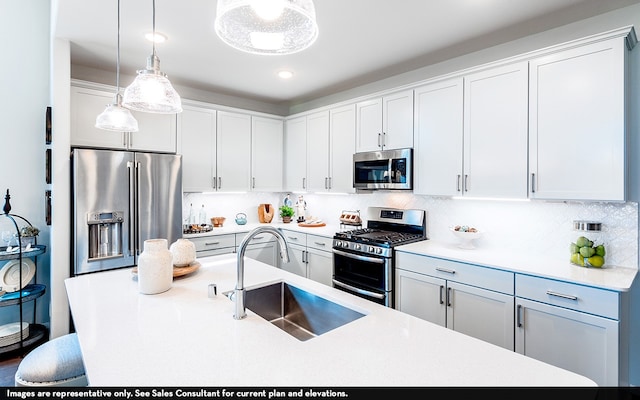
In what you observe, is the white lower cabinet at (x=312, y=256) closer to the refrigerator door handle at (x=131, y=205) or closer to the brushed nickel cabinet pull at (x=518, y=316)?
the refrigerator door handle at (x=131, y=205)

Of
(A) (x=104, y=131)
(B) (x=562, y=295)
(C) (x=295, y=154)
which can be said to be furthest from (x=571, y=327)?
(A) (x=104, y=131)

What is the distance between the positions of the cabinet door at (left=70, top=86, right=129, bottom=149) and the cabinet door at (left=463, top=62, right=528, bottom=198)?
3.23 m

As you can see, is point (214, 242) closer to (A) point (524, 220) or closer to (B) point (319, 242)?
(B) point (319, 242)

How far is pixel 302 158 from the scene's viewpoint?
434 cm

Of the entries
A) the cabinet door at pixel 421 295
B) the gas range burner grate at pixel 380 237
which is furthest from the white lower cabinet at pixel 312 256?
the cabinet door at pixel 421 295

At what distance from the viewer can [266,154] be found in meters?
4.47

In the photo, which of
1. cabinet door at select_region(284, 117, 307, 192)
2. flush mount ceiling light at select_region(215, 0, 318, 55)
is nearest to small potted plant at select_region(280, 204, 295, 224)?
cabinet door at select_region(284, 117, 307, 192)

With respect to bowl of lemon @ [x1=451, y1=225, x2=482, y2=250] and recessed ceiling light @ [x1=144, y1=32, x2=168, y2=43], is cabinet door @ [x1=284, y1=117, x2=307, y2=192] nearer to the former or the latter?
recessed ceiling light @ [x1=144, y1=32, x2=168, y2=43]

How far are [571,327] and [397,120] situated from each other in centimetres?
213

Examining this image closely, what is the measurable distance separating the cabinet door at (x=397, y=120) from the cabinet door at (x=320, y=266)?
1.32 m

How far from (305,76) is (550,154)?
2.48m

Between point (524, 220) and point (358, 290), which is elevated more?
point (524, 220)

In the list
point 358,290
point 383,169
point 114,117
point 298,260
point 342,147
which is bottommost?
point 358,290

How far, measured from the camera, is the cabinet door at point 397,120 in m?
3.14
